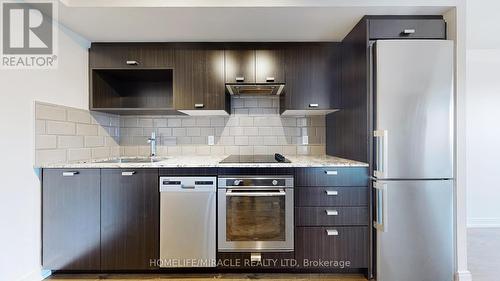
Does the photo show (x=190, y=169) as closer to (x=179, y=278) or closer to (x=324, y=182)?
(x=179, y=278)

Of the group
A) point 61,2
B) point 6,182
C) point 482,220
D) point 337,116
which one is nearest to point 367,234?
point 337,116

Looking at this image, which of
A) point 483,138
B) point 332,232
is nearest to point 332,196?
point 332,232

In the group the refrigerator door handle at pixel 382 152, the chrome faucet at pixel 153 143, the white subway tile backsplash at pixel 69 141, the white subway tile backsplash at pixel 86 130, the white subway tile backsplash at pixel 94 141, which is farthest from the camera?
the chrome faucet at pixel 153 143

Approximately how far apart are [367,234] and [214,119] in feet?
6.26

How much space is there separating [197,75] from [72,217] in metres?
1.60

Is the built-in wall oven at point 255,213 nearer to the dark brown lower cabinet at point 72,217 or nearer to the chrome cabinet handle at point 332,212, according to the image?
the chrome cabinet handle at point 332,212

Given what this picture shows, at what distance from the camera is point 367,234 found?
190 cm

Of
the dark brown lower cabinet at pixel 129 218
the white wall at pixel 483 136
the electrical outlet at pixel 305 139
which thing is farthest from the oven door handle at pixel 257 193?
the white wall at pixel 483 136

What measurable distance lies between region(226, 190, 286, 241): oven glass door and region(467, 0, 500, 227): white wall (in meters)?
2.87

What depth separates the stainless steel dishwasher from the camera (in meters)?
1.91

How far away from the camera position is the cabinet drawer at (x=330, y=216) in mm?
1915

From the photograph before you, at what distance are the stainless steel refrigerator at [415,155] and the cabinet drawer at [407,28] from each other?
131mm

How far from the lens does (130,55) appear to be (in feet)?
7.74

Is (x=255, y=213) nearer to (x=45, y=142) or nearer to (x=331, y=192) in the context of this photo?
(x=331, y=192)
